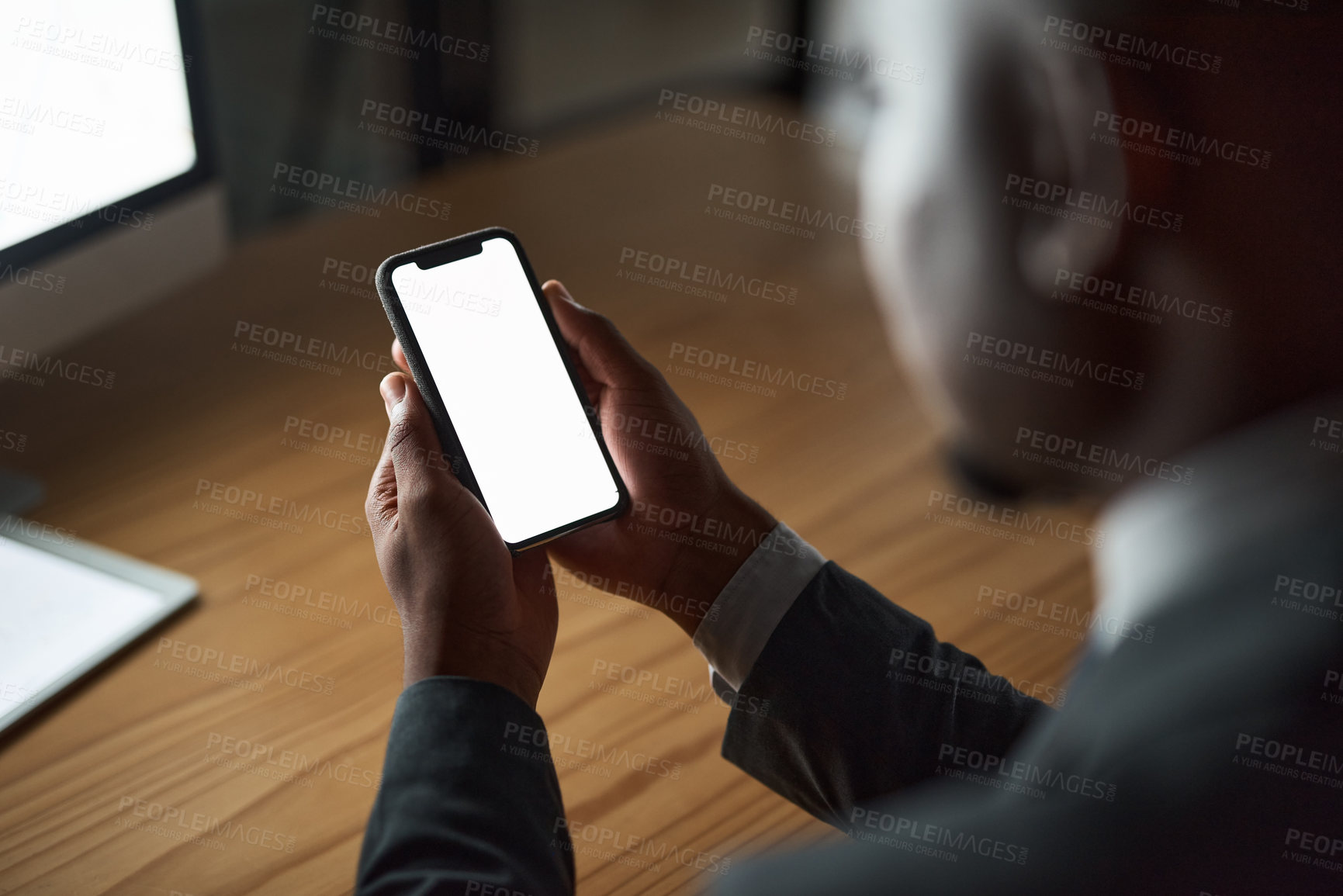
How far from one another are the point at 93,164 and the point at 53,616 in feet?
1.07

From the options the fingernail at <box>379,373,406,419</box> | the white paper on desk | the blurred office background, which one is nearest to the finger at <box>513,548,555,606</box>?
the fingernail at <box>379,373,406,419</box>

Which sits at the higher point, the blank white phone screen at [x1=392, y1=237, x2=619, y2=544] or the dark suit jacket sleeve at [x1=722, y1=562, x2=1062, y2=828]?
the blank white phone screen at [x1=392, y1=237, x2=619, y2=544]

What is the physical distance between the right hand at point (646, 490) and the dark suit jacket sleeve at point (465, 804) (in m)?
0.18

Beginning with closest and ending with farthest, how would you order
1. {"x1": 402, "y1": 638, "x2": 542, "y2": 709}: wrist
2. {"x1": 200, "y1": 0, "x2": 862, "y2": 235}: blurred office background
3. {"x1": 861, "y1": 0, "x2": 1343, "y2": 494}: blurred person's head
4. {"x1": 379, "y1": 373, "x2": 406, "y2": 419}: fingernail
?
{"x1": 861, "y1": 0, "x2": 1343, "y2": 494}: blurred person's head, {"x1": 402, "y1": 638, "x2": 542, "y2": 709}: wrist, {"x1": 379, "y1": 373, "x2": 406, "y2": 419}: fingernail, {"x1": 200, "y1": 0, "x2": 862, "y2": 235}: blurred office background

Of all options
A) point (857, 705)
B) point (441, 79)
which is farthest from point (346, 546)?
point (441, 79)

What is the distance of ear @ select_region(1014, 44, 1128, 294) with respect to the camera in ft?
1.46

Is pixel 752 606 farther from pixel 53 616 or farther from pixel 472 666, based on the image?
pixel 53 616

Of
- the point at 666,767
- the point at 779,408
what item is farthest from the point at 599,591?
the point at 779,408

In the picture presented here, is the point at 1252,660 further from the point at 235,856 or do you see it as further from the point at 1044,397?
the point at 235,856

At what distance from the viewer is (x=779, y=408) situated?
39.8 inches

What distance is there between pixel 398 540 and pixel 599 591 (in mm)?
226

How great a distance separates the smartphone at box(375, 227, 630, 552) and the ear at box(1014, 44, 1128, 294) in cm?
33

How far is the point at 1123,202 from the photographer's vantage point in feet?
1.49

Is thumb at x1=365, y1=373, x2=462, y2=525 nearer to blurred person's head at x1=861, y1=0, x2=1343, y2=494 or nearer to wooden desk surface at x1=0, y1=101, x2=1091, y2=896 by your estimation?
wooden desk surface at x1=0, y1=101, x2=1091, y2=896
